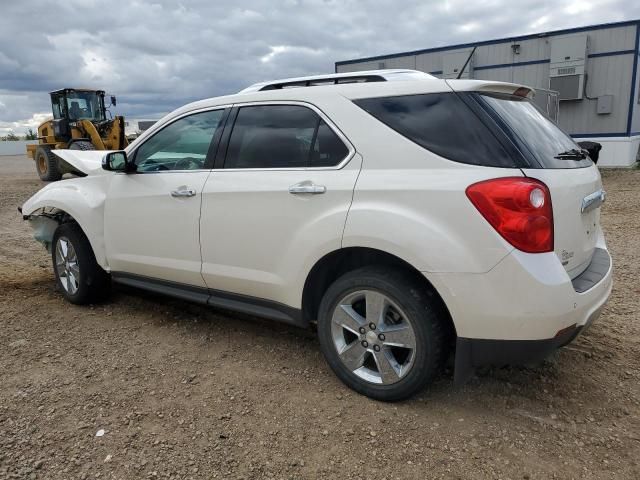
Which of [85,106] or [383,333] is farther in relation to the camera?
[85,106]

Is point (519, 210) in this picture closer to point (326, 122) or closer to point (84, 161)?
point (326, 122)

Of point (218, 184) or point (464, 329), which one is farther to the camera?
point (218, 184)

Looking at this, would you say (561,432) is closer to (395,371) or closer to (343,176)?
(395,371)

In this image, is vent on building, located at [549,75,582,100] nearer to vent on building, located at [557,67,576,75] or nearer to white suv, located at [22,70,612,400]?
vent on building, located at [557,67,576,75]

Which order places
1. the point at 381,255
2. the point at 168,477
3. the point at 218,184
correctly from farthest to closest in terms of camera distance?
1. the point at 218,184
2. the point at 381,255
3. the point at 168,477

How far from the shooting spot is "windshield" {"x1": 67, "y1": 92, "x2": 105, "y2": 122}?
17578 millimetres

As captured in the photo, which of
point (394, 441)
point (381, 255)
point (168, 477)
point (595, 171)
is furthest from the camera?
point (595, 171)

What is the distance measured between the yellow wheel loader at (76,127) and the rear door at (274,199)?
14.5 meters

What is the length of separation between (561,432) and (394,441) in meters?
0.86

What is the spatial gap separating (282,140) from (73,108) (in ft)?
55.9

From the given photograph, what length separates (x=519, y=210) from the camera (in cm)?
234

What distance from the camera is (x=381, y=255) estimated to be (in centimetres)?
279

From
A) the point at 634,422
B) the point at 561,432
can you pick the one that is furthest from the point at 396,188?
the point at 634,422

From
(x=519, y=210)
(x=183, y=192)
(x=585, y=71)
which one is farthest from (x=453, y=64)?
(x=519, y=210)
